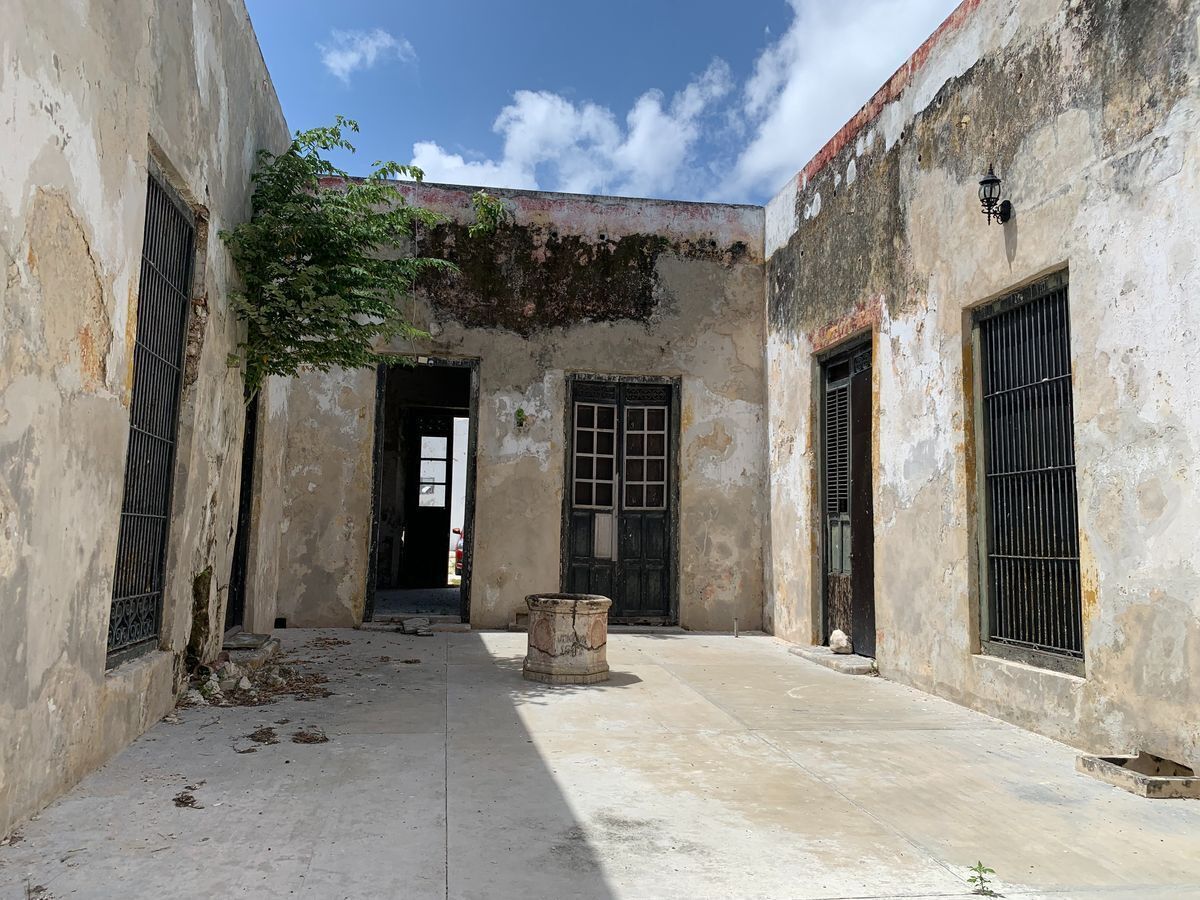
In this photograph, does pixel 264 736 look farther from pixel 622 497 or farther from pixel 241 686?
pixel 622 497

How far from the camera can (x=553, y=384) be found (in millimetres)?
9539

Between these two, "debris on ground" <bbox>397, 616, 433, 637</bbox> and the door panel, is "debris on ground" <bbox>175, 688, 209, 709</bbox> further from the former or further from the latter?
the door panel

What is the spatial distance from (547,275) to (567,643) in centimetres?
479

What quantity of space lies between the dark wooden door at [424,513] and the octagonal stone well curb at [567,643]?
→ 293 inches

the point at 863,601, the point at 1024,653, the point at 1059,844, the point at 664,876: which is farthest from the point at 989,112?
the point at 664,876

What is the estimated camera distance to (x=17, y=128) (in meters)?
2.97

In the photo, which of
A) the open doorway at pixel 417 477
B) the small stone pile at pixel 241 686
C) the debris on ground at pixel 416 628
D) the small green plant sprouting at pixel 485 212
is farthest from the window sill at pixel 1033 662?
the open doorway at pixel 417 477

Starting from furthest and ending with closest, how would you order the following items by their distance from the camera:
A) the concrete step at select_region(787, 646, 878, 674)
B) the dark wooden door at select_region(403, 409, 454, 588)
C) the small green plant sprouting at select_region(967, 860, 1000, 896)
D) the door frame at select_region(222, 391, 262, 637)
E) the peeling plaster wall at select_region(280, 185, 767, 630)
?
1. the dark wooden door at select_region(403, 409, 454, 588)
2. the peeling plaster wall at select_region(280, 185, 767, 630)
3. the door frame at select_region(222, 391, 262, 637)
4. the concrete step at select_region(787, 646, 878, 674)
5. the small green plant sprouting at select_region(967, 860, 1000, 896)

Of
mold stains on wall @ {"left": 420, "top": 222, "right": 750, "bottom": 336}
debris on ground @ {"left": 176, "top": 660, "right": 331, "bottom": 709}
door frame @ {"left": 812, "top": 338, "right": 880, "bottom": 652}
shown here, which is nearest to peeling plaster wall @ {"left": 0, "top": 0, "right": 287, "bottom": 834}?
debris on ground @ {"left": 176, "top": 660, "right": 331, "bottom": 709}

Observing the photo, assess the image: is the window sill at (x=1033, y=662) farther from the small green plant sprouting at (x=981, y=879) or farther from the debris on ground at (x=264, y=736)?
the debris on ground at (x=264, y=736)

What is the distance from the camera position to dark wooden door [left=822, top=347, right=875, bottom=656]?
7445 mm

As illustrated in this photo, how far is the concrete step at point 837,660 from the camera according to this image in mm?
7000

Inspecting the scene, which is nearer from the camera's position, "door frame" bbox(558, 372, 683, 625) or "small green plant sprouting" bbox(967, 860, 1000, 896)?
"small green plant sprouting" bbox(967, 860, 1000, 896)

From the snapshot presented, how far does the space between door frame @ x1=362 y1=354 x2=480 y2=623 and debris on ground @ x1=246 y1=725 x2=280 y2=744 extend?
4.53 meters
